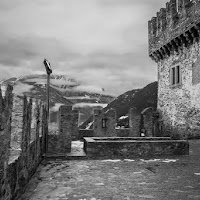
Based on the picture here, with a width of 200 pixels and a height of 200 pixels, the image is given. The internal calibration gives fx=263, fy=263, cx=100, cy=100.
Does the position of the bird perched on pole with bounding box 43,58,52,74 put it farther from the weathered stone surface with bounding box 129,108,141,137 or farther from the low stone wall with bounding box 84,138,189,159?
the weathered stone surface with bounding box 129,108,141,137

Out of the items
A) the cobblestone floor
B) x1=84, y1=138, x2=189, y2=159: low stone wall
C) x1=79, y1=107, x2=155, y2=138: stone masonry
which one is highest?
x1=79, y1=107, x2=155, y2=138: stone masonry

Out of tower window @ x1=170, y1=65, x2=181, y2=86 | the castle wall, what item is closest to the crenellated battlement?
the castle wall

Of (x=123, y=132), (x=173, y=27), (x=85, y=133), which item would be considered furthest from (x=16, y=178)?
(x=173, y=27)

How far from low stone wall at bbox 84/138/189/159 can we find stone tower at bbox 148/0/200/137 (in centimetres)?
578

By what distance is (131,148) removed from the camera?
881 centimetres

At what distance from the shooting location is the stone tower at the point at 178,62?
14461mm

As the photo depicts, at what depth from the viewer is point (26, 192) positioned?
4711 millimetres

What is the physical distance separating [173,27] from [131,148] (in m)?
10.4

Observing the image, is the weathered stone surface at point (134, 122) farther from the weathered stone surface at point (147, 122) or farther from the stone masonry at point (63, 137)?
the stone masonry at point (63, 137)

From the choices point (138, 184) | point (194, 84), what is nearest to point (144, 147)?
point (138, 184)

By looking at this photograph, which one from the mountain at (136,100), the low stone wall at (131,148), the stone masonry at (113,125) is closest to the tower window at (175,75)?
the stone masonry at (113,125)

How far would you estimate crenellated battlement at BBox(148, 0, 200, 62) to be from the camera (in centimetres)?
1434

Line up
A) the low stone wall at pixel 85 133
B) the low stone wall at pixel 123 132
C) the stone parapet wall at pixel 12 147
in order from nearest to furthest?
the stone parapet wall at pixel 12 147 < the low stone wall at pixel 85 133 < the low stone wall at pixel 123 132

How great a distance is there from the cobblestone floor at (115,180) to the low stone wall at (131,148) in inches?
23.7
